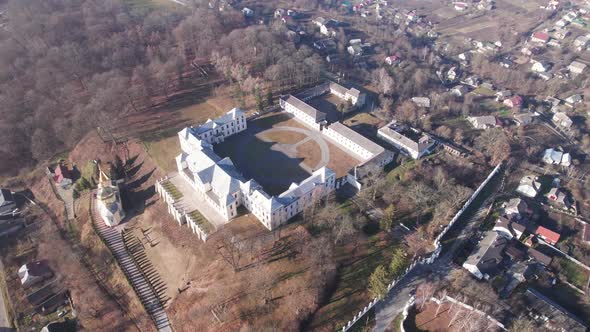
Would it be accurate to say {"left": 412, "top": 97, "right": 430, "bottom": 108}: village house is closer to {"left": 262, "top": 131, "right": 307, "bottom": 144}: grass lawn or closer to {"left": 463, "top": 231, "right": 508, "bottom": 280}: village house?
{"left": 262, "top": 131, "right": 307, "bottom": 144}: grass lawn

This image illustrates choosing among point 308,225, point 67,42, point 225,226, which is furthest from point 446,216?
point 67,42

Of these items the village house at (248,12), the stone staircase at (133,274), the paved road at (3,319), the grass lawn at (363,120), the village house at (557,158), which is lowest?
the paved road at (3,319)

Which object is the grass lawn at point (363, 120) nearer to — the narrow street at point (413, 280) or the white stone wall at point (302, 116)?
the white stone wall at point (302, 116)

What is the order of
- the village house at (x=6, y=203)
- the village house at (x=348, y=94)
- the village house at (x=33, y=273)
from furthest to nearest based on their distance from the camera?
the village house at (x=348, y=94)
the village house at (x=6, y=203)
the village house at (x=33, y=273)

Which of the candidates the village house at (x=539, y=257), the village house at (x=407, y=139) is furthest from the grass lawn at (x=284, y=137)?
the village house at (x=539, y=257)

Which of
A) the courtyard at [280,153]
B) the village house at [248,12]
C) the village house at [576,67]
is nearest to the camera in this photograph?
the courtyard at [280,153]

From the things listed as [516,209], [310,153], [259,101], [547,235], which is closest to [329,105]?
[259,101]

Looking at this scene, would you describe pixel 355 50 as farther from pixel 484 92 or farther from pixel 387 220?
pixel 387 220
